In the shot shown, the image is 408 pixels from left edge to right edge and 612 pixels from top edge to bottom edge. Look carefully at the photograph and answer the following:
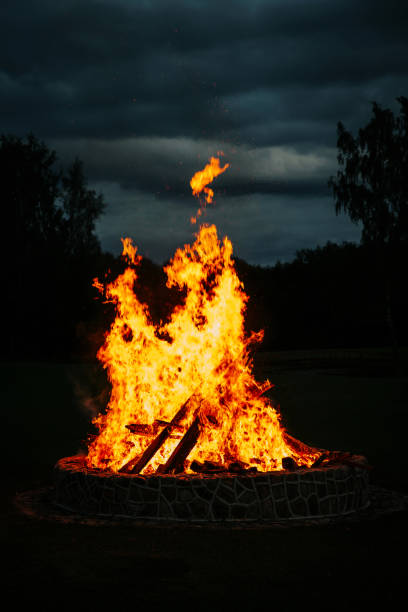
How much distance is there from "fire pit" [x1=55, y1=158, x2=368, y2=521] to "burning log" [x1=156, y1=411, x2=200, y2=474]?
12 mm

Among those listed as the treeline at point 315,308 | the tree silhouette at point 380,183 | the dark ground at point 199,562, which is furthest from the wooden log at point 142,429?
the treeline at point 315,308

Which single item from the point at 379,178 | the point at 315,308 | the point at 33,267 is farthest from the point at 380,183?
the point at 33,267

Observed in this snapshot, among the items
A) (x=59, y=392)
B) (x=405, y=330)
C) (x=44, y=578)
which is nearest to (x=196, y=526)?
(x=44, y=578)

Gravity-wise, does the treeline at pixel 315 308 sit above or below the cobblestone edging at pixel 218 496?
above

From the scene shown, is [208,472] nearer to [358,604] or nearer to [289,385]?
[358,604]

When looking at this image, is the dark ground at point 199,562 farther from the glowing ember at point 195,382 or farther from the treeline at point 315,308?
the treeline at point 315,308

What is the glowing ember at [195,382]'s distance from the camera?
802 centimetres

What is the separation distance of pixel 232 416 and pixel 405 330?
3346 centimetres

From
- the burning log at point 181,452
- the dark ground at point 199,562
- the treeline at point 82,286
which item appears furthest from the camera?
the treeline at point 82,286

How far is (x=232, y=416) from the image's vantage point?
26.6 feet

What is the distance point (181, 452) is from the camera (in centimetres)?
749

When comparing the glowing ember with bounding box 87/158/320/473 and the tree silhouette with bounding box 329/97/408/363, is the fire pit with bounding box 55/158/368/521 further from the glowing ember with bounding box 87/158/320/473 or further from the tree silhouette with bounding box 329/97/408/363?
the tree silhouette with bounding box 329/97/408/363

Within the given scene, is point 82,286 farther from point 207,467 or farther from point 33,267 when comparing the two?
point 207,467

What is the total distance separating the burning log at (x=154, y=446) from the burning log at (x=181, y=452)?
0.19m
